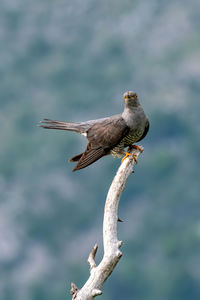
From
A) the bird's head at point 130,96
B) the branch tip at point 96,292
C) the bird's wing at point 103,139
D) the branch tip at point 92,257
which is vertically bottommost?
the branch tip at point 96,292

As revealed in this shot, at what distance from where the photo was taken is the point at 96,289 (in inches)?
243

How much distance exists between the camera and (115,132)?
774 centimetres

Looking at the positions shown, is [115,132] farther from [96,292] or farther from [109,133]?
[96,292]

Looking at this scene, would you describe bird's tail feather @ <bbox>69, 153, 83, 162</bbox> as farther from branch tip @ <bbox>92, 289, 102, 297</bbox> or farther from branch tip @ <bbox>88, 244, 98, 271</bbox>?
branch tip @ <bbox>92, 289, 102, 297</bbox>

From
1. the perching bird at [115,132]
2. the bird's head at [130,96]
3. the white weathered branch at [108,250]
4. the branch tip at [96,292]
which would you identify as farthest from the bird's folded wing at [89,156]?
the branch tip at [96,292]

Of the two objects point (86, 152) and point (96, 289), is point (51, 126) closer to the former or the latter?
point (86, 152)

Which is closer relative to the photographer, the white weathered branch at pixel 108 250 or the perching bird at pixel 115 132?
the white weathered branch at pixel 108 250

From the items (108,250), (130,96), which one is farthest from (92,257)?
(130,96)

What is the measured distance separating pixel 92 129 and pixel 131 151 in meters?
0.77

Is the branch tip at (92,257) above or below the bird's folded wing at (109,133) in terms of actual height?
below

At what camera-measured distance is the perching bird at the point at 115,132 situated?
25.2ft

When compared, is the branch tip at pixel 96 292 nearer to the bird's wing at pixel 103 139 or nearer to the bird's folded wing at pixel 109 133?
the bird's wing at pixel 103 139

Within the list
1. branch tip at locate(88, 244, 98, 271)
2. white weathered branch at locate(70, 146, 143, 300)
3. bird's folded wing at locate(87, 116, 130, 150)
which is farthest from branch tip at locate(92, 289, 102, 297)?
Answer: bird's folded wing at locate(87, 116, 130, 150)

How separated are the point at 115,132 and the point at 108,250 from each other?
2.11 m
